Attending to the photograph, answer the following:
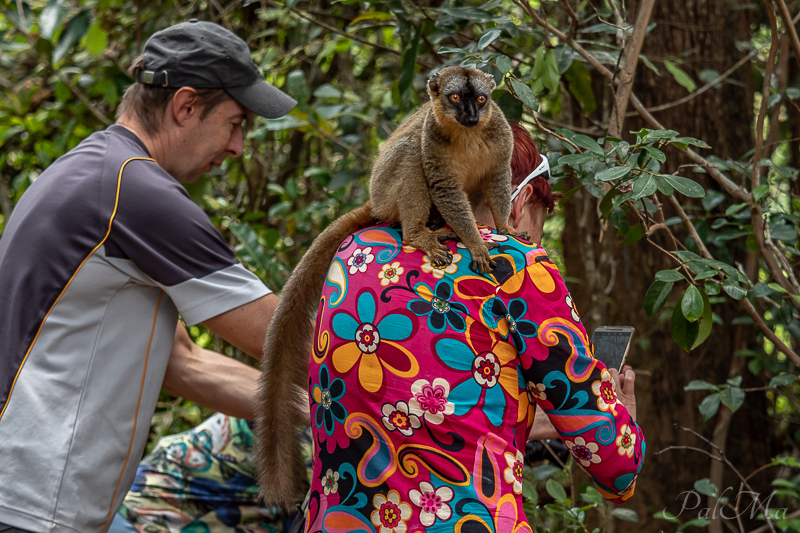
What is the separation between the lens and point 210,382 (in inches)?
82.1

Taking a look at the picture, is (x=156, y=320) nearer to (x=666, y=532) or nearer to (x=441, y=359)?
(x=441, y=359)

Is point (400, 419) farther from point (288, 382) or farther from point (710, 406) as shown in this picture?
point (710, 406)

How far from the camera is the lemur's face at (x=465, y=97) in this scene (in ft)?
5.50

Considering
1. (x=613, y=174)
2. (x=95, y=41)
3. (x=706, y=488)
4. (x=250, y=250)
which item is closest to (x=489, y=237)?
(x=613, y=174)

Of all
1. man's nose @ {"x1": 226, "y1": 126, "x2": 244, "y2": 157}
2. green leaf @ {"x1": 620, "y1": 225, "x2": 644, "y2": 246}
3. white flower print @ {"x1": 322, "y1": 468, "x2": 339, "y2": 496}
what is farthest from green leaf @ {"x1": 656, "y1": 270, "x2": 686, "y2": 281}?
man's nose @ {"x1": 226, "y1": 126, "x2": 244, "y2": 157}

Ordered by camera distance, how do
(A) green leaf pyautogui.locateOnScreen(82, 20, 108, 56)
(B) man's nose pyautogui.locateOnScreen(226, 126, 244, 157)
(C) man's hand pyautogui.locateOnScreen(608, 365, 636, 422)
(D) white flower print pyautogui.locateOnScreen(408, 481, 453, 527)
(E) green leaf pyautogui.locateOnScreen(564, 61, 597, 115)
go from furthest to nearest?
(A) green leaf pyautogui.locateOnScreen(82, 20, 108, 56), (E) green leaf pyautogui.locateOnScreen(564, 61, 597, 115), (B) man's nose pyautogui.locateOnScreen(226, 126, 244, 157), (C) man's hand pyautogui.locateOnScreen(608, 365, 636, 422), (D) white flower print pyautogui.locateOnScreen(408, 481, 453, 527)

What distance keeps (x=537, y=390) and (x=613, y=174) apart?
0.57m

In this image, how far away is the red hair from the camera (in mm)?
1820

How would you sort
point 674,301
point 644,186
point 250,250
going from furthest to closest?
point 250,250 < point 674,301 < point 644,186

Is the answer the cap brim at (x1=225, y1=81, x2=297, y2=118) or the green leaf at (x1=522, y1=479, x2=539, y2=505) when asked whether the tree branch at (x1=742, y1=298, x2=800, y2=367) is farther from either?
the cap brim at (x1=225, y1=81, x2=297, y2=118)

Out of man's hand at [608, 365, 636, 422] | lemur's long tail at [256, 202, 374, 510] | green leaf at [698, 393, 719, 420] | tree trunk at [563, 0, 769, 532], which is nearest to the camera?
man's hand at [608, 365, 636, 422]

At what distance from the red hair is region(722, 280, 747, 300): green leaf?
495mm

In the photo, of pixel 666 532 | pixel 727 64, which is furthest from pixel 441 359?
pixel 727 64

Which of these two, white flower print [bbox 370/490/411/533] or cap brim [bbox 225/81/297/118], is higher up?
cap brim [bbox 225/81/297/118]
